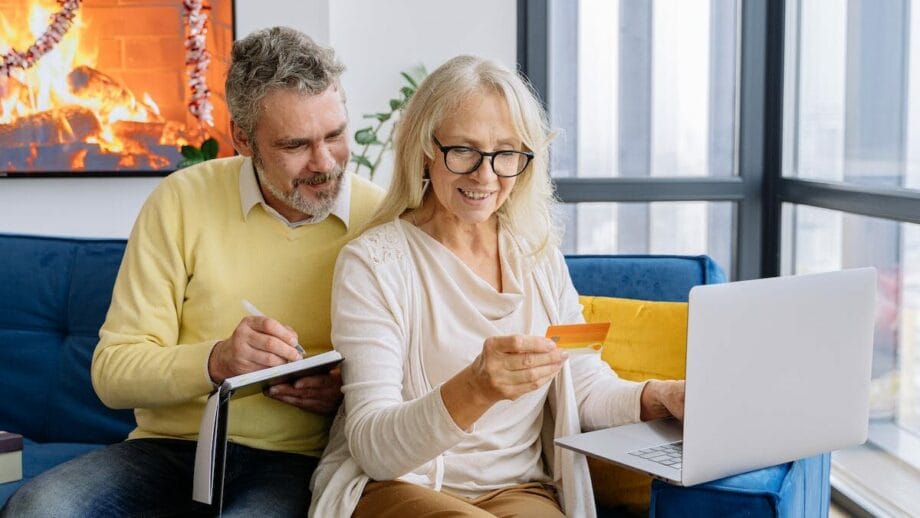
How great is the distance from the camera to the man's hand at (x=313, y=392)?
1.85 meters

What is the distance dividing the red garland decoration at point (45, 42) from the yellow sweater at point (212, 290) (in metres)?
2.27

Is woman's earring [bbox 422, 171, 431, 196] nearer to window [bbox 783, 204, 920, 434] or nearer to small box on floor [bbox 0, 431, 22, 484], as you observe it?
small box on floor [bbox 0, 431, 22, 484]

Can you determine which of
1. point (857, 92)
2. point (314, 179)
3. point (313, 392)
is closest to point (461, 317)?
point (313, 392)

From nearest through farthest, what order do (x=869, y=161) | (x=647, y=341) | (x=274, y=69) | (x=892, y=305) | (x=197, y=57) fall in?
1. (x=274, y=69)
2. (x=647, y=341)
3. (x=892, y=305)
4. (x=869, y=161)
5. (x=197, y=57)

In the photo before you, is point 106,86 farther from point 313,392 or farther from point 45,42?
point 313,392

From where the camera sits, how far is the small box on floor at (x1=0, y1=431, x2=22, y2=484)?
6.80 feet

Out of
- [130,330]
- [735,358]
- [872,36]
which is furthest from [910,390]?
[130,330]

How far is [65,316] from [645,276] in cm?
128

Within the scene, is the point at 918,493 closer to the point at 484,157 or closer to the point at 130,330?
the point at 484,157

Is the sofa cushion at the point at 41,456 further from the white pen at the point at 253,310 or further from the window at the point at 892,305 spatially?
the window at the point at 892,305

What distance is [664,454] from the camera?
1633mm

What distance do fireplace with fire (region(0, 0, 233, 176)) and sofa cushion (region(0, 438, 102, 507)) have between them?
1879mm

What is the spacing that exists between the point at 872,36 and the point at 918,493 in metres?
1.33

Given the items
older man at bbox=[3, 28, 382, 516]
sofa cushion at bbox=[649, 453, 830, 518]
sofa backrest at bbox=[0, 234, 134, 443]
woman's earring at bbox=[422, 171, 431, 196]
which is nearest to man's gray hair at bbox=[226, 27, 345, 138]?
older man at bbox=[3, 28, 382, 516]
